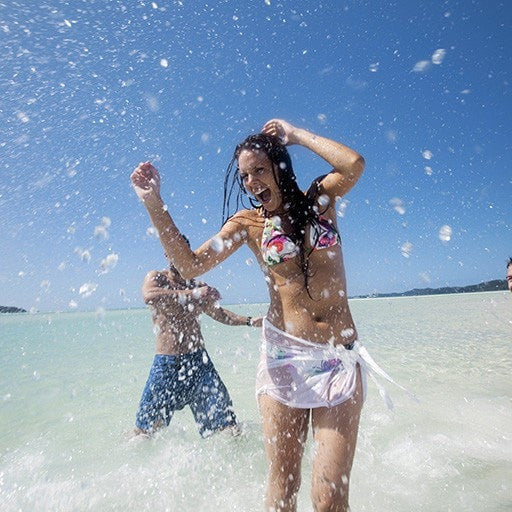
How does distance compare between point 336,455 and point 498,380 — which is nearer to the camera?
point 336,455

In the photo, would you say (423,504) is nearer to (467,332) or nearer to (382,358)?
(382,358)

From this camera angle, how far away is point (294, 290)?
2408mm

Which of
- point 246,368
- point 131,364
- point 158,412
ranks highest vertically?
point 158,412

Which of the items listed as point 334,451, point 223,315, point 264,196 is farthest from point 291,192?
point 223,315

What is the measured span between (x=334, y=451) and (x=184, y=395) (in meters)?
2.69

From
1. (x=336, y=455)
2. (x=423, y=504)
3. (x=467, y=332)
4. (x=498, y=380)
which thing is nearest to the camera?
(x=336, y=455)

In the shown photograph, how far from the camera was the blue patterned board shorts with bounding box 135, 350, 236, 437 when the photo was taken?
438 cm

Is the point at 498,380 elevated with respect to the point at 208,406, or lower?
lower

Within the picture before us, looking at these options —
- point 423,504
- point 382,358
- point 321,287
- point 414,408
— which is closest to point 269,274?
point 321,287

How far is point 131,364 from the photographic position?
11.8 m

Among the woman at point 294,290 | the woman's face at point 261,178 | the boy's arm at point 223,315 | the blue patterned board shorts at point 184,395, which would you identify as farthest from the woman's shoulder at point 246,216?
the blue patterned board shorts at point 184,395

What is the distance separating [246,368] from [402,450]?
6.06 metres

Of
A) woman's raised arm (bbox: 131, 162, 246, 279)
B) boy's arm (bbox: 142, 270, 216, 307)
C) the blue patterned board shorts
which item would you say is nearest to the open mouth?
woman's raised arm (bbox: 131, 162, 246, 279)

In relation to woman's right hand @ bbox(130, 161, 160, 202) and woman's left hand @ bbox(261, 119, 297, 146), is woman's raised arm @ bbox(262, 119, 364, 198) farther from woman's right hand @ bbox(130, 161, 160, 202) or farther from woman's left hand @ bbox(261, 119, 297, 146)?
woman's right hand @ bbox(130, 161, 160, 202)
